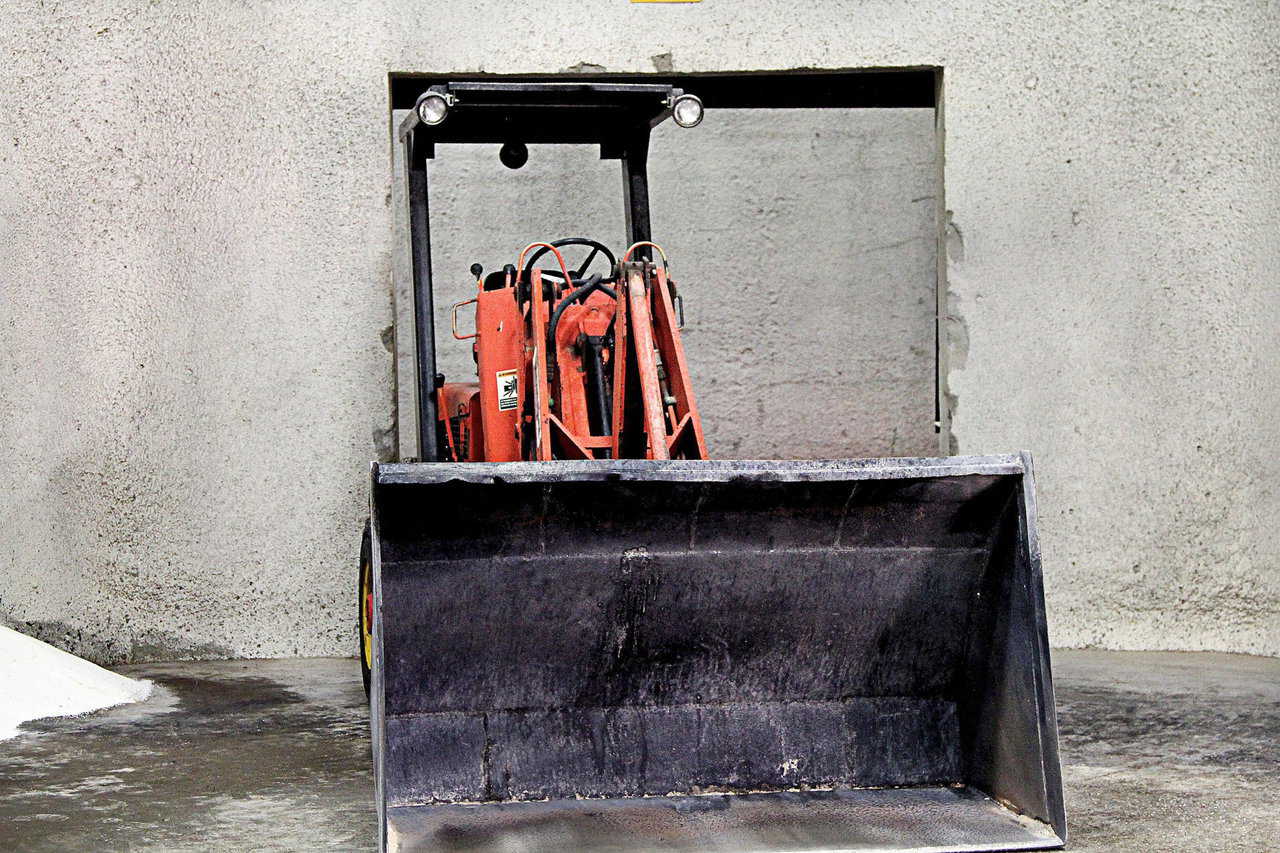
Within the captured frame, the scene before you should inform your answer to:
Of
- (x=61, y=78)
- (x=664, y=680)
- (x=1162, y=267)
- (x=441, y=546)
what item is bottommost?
(x=664, y=680)

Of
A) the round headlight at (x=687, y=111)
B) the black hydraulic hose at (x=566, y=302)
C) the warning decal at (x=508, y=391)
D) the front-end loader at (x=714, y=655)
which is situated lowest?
the front-end loader at (x=714, y=655)

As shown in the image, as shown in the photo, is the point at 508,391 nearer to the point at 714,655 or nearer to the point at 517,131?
the point at 517,131

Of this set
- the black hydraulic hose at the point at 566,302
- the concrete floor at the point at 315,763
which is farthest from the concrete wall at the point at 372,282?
the black hydraulic hose at the point at 566,302

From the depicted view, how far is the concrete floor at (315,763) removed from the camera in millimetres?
3475

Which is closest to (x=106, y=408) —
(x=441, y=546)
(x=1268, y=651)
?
(x=441, y=546)

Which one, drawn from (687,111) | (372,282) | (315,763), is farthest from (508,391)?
(372,282)

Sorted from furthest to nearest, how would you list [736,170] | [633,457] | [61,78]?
1. [736,170]
2. [61,78]
3. [633,457]

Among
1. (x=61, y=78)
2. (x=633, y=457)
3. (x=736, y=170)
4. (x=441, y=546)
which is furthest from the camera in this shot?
(x=736, y=170)

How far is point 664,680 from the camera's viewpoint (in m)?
3.55

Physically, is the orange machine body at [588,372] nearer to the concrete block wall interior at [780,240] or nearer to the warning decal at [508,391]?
the warning decal at [508,391]

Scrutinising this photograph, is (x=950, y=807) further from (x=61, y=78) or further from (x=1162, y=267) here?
(x=61, y=78)

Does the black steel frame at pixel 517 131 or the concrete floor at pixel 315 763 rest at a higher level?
the black steel frame at pixel 517 131

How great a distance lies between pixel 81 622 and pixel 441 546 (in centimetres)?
302

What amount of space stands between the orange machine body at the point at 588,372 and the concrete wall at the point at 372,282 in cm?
163
